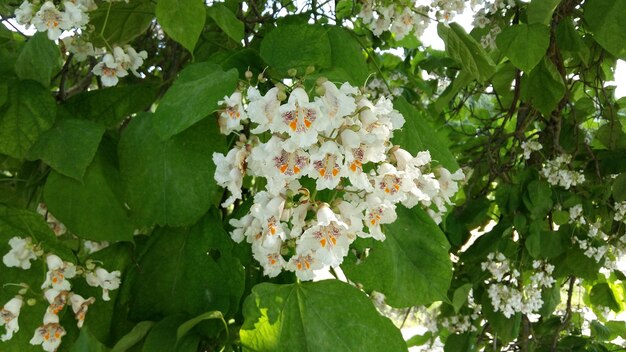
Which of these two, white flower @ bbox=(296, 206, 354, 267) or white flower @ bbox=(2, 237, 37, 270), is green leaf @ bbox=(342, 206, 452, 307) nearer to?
white flower @ bbox=(296, 206, 354, 267)

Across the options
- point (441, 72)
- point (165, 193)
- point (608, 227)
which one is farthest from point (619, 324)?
point (165, 193)

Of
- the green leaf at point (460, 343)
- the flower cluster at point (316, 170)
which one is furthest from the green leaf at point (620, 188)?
the flower cluster at point (316, 170)

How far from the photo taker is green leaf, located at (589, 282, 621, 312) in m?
2.01

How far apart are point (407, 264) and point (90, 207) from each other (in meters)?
0.45

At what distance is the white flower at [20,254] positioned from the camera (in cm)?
93

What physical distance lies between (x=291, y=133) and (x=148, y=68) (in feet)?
3.91

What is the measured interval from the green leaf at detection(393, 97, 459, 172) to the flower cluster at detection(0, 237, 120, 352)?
0.46 m

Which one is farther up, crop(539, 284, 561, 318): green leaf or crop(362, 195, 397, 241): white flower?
crop(539, 284, 561, 318): green leaf

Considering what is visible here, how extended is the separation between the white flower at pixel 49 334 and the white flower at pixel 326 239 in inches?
14.9

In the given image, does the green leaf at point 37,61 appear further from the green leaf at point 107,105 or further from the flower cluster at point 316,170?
the flower cluster at point 316,170

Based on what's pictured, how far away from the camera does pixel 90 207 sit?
3.16 feet

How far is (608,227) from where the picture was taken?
70.6 inches

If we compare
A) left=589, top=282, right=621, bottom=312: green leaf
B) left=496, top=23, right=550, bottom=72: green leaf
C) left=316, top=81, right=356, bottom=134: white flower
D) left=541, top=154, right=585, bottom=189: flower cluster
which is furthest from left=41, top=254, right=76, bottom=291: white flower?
left=589, top=282, right=621, bottom=312: green leaf

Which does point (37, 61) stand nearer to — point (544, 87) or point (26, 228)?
point (26, 228)
